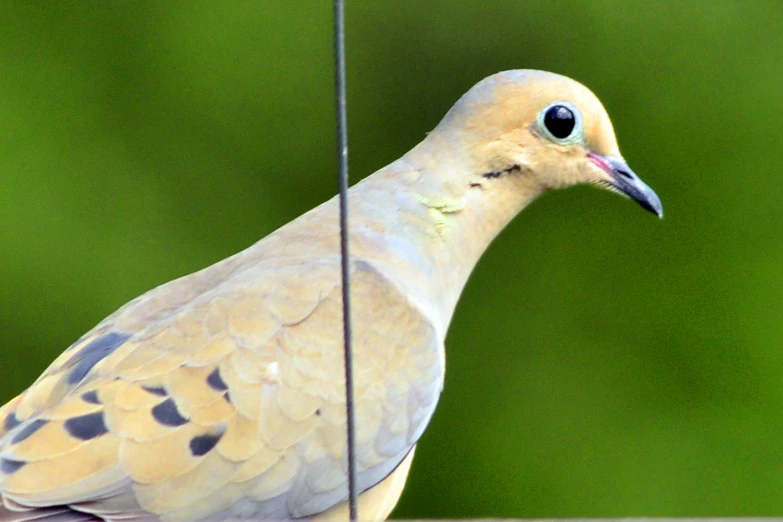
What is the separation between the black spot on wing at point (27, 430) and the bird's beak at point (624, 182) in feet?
3.95

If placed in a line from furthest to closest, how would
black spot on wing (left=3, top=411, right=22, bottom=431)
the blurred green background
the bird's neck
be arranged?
the blurred green background, the bird's neck, black spot on wing (left=3, top=411, right=22, bottom=431)

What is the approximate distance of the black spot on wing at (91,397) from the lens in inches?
75.9

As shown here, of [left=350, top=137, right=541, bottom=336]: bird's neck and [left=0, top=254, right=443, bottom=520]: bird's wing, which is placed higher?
[left=350, top=137, right=541, bottom=336]: bird's neck

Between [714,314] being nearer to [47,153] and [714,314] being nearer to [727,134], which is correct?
[727,134]

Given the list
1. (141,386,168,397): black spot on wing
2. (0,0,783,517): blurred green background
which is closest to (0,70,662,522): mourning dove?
(141,386,168,397): black spot on wing

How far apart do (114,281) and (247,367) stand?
223 centimetres

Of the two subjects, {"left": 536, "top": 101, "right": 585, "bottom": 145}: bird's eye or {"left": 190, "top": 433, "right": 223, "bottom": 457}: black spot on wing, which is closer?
{"left": 190, "top": 433, "right": 223, "bottom": 457}: black spot on wing

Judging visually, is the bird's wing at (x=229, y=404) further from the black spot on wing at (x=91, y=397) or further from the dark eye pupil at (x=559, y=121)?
the dark eye pupil at (x=559, y=121)

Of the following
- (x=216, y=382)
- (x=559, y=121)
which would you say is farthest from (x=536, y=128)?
(x=216, y=382)

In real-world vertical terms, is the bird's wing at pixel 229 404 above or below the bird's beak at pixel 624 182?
below

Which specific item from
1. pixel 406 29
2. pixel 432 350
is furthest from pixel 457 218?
pixel 406 29

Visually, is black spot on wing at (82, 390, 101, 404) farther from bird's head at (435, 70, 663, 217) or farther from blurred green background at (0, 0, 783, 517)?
blurred green background at (0, 0, 783, 517)

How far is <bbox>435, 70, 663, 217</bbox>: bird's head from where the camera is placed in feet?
7.82

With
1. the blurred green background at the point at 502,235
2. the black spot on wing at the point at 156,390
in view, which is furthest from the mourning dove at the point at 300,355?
the blurred green background at the point at 502,235
